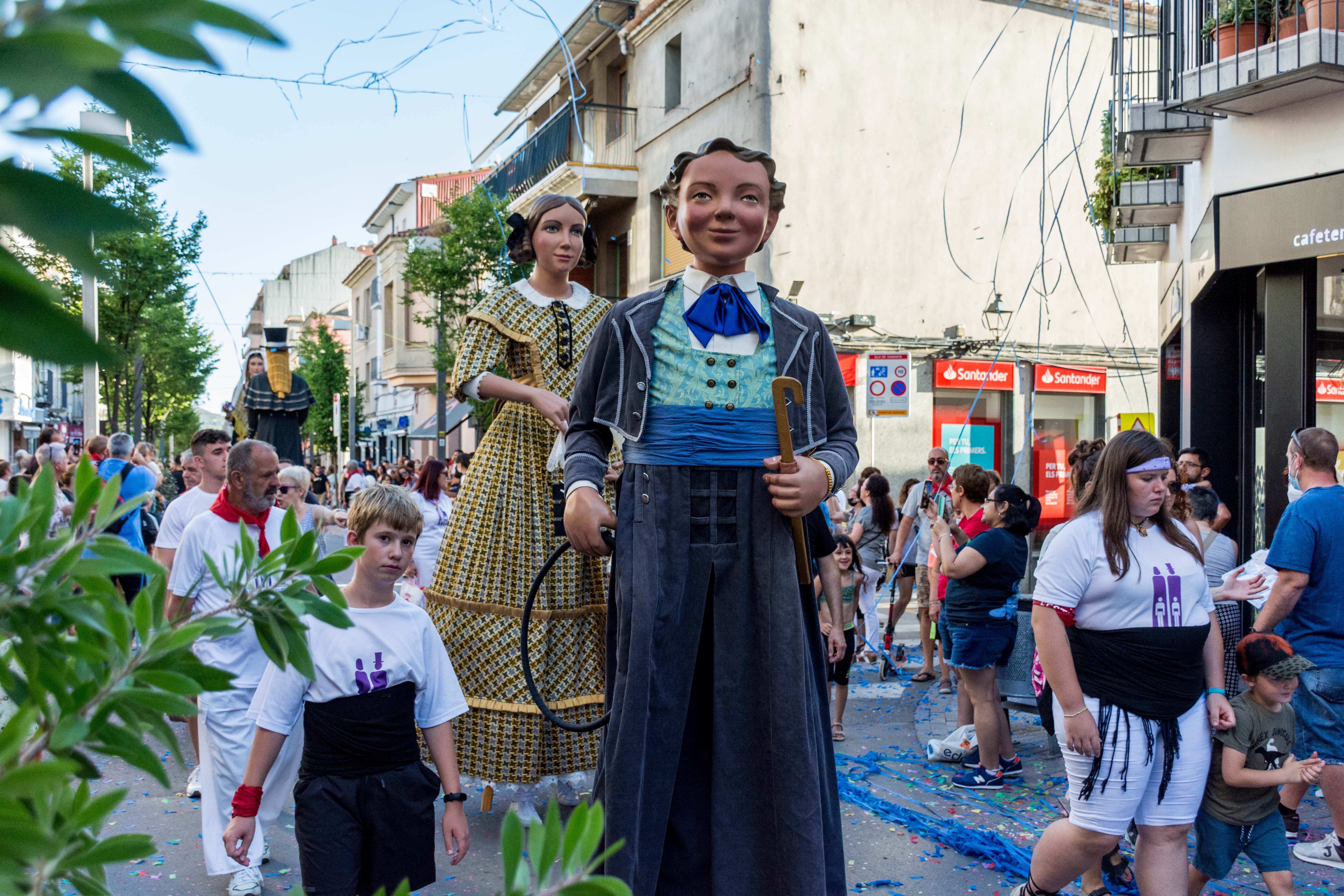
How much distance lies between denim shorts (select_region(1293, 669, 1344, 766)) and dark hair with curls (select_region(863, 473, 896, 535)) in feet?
16.4

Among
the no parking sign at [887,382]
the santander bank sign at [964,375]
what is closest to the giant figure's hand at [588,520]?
the no parking sign at [887,382]

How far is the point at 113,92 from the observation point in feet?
1.73

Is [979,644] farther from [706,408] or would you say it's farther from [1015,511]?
[706,408]

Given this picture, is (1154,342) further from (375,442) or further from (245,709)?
(375,442)

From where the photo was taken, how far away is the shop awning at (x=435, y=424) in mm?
36531

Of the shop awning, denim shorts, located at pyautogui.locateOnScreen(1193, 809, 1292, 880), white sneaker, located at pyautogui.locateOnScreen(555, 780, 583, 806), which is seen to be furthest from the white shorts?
the shop awning

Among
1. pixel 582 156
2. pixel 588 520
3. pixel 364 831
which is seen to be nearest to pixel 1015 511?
pixel 588 520

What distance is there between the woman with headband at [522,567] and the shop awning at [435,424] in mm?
31070

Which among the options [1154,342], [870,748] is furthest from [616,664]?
[1154,342]

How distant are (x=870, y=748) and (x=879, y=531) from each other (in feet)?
11.2

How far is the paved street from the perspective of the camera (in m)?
4.12

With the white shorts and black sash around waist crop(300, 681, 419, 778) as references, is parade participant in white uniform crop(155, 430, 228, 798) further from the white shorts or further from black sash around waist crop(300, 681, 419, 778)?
the white shorts

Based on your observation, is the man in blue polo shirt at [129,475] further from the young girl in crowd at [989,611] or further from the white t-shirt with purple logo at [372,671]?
the young girl in crowd at [989,611]

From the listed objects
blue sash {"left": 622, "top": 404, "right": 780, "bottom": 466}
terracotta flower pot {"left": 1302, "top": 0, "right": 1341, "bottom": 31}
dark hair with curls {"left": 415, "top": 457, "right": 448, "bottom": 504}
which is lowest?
dark hair with curls {"left": 415, "top": 457, "right": 448, "bottom": 504}
